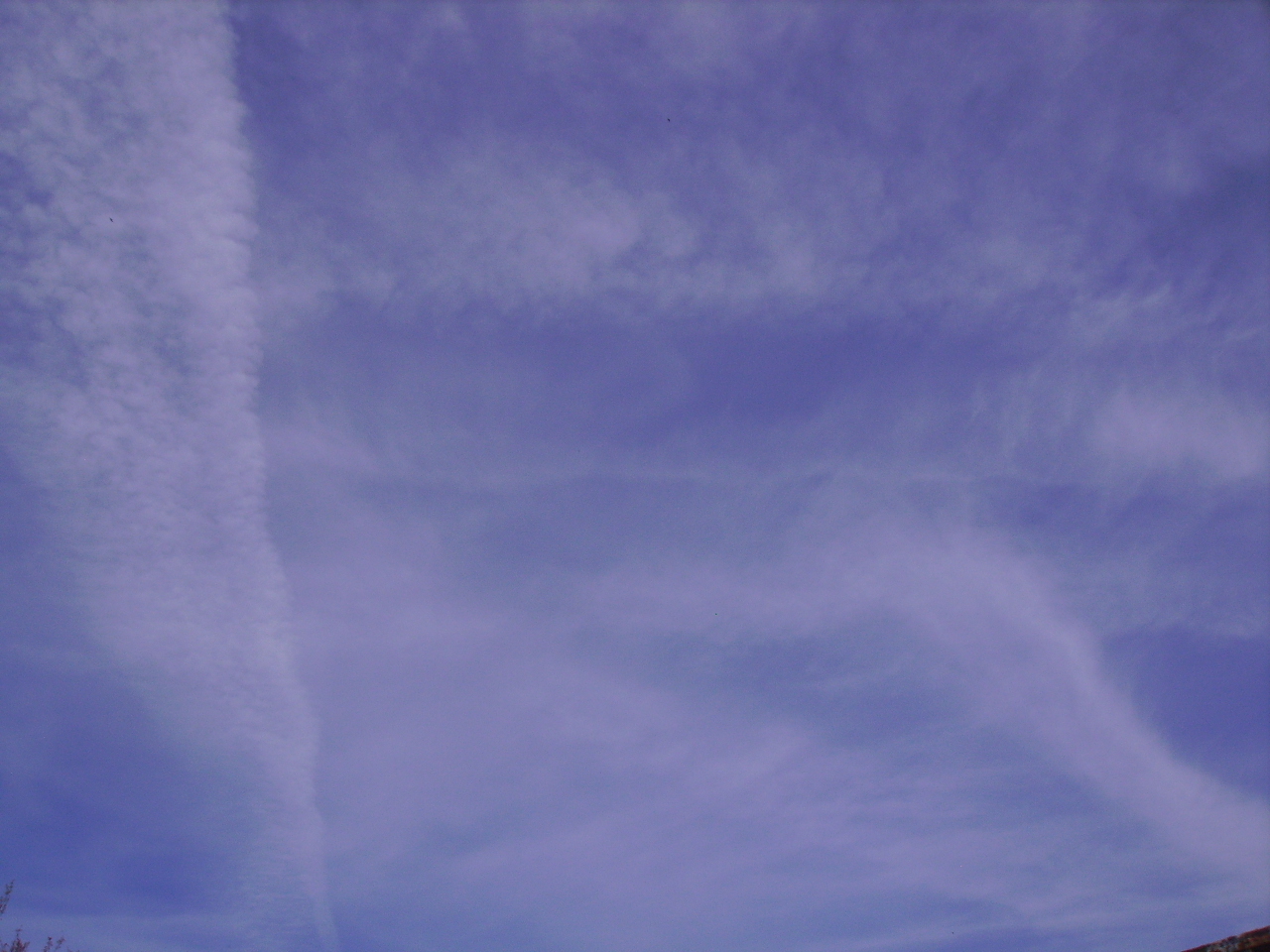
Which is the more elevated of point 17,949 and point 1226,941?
point 17,949

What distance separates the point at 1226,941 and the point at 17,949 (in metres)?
66.4

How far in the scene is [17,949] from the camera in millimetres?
47000

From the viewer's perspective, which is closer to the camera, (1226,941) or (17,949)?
(1226,941)

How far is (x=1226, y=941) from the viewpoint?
47.0ft
